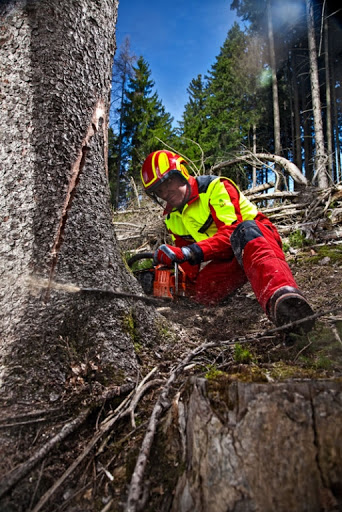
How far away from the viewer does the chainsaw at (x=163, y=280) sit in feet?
11.0

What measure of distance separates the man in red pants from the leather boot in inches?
4.3

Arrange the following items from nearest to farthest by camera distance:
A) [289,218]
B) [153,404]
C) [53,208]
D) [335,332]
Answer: [153,404] < [53,208] < [335,332] < [289,218]

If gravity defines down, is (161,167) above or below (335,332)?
above

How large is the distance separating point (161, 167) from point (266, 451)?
279cm

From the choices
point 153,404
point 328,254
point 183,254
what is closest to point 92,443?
point 153,404

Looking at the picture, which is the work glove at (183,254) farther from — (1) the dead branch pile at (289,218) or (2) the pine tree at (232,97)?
(2) the pine tree at (232,97)

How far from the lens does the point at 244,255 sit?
224cm

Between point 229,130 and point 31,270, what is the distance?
18060 mm

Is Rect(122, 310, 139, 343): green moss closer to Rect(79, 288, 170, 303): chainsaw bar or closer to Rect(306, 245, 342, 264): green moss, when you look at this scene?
Rect(79, 288, 170, 303): chainsaw bar

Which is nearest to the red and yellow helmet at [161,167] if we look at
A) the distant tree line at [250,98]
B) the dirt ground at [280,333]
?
the dirt ground at [280,333]

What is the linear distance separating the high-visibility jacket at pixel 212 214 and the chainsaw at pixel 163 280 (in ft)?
1.72

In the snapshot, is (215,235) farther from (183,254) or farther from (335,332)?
(335,332)

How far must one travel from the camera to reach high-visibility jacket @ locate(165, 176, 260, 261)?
2857mm

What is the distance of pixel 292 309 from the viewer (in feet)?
5.65
